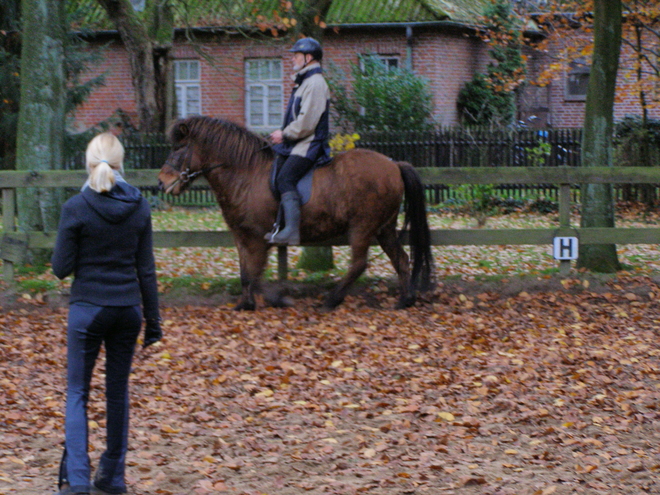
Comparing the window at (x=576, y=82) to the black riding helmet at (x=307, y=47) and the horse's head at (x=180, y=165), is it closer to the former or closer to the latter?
the black riding helmet at (x=307, y=47)

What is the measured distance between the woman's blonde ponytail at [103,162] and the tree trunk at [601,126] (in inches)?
286

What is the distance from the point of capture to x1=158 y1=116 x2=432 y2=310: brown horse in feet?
28.6

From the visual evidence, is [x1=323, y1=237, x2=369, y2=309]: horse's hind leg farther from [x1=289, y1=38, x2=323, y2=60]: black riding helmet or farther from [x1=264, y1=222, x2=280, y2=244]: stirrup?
[x1=289, y1=38, x2=323, y2=60]: black riding helmet

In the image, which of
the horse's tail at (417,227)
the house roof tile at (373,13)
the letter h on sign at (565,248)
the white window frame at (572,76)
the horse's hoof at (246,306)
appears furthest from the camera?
the white window frame at (572,76)

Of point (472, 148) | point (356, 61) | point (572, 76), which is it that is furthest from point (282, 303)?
point (572, 76)

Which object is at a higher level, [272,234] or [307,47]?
[307,47]

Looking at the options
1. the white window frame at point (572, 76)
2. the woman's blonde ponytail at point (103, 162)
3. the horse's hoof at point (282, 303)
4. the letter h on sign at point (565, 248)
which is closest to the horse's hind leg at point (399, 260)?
the horse's hoof at point (282, 303)

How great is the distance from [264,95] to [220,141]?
17.5 meters

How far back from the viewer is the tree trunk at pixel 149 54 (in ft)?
66.5

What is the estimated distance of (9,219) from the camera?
9.61 m

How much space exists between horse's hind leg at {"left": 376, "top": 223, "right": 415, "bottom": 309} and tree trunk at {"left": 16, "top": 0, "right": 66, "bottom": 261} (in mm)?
4178

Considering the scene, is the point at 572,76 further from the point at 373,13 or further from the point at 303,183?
the point at 303,183

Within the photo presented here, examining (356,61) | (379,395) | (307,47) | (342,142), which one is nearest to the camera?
(379,395)

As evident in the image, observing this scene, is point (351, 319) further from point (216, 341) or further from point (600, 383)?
point (600, 383)
